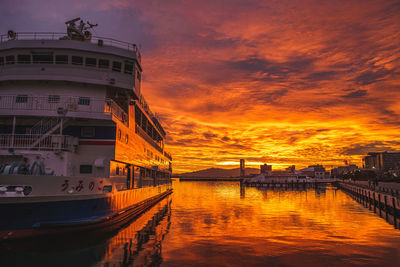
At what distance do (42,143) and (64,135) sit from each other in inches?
61.2

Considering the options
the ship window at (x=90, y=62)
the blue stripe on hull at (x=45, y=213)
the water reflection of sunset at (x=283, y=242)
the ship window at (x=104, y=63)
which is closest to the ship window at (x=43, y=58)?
the ship window at (x=90, y=62)

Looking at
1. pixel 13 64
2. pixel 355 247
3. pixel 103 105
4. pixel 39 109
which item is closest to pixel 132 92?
pixel 103 105

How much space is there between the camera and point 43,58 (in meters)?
20.2

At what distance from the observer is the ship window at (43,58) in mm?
20081

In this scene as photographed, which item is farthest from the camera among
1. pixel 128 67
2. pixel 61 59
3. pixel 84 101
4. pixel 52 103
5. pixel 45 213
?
pixel 128 67

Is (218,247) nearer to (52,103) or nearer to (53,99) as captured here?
(52,103)

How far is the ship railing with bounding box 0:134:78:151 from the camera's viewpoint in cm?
1653

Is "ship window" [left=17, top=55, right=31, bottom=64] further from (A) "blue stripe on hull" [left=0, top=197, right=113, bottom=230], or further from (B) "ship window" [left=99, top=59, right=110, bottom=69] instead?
(A) "blue stripe on hull" [left=0, top=197, right=113, bottom=230]

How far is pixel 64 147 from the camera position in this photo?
17219 millimetres

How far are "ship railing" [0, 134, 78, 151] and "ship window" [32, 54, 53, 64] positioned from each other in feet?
18.1

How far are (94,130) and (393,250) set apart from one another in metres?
17.8

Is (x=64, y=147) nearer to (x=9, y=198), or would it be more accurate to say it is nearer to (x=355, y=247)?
(x=9, y=198)

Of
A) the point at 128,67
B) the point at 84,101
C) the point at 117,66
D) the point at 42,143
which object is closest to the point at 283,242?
the point at 42,143

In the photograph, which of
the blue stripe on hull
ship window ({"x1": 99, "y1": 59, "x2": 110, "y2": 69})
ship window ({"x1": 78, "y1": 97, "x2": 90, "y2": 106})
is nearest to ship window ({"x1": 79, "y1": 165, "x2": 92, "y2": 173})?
the blue stripe on hull
